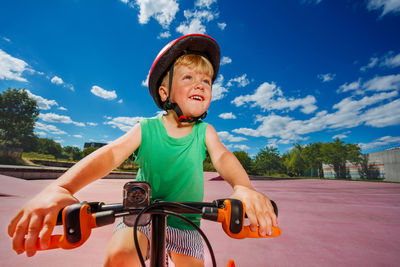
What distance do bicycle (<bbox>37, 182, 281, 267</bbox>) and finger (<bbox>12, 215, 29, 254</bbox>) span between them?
0.22 ft

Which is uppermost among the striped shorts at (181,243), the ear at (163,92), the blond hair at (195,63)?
the blond hair at (195,63)

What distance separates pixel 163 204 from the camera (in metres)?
0.71

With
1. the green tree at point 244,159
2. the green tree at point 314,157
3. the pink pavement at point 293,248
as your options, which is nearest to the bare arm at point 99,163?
the pink pavement at point 293,248

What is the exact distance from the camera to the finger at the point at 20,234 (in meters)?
0.66

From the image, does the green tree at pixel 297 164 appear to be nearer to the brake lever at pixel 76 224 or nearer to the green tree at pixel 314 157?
the green tree at pixel 314 157

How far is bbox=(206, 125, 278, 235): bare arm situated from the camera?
791 mm

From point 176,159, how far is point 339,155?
4202 centimetres

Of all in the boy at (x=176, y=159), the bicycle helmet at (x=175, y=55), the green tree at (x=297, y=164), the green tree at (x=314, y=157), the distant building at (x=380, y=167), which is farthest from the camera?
the green tree at (x=297, y=164)

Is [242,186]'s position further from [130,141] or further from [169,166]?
[130,141]

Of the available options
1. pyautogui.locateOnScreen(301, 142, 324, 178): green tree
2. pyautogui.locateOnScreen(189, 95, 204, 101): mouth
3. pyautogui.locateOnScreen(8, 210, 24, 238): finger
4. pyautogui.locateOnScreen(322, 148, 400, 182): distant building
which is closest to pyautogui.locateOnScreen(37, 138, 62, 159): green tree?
pyautogui.locateOnScreen(301, 142, 324, 178): green tree

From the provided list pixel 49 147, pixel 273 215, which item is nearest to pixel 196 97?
pixel 273 215

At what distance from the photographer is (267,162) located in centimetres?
4556

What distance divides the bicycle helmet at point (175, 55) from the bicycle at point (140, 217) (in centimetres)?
109

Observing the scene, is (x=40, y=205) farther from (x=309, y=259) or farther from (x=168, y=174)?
(x=309, y=259)
